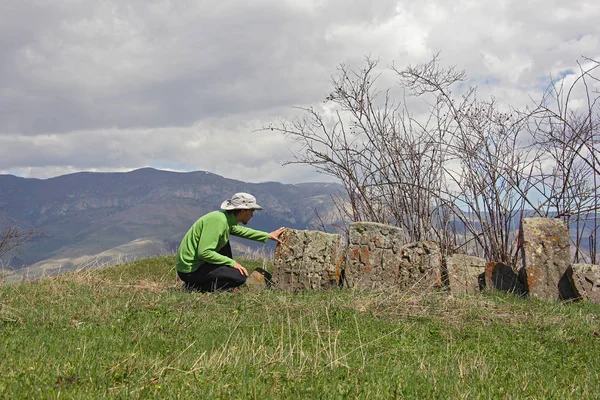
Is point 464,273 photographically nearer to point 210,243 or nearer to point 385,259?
point 385,259

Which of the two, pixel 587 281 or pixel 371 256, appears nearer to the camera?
pixel 587 281

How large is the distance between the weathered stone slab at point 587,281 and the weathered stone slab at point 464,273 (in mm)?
1601

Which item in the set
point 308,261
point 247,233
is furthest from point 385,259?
point 247,233

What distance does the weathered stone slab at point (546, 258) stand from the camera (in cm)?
966

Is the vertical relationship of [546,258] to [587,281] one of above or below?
above

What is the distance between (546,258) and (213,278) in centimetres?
583

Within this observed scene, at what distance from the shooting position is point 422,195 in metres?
12.4

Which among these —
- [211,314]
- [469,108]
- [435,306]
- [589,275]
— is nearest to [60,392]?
[211,314]

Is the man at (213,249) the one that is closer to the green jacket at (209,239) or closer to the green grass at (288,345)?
the green jacket at (209,239)

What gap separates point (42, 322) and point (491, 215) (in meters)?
9.00

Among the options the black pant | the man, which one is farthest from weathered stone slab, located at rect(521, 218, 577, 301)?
the black pant

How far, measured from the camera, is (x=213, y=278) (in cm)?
→ 964

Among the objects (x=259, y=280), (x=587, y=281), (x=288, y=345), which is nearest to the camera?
(x=288, y=345)

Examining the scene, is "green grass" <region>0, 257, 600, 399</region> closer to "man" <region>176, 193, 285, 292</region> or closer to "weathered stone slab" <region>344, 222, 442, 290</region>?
"man" <region>176, 193, 285, 292</region>
